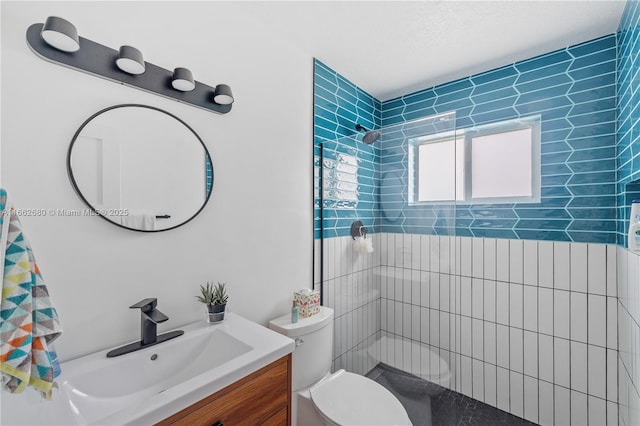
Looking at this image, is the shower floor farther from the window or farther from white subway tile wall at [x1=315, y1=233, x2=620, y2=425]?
the window

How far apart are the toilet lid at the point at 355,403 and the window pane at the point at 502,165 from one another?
163 cm

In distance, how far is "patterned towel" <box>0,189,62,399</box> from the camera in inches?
27.2

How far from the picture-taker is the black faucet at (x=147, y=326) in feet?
3.46

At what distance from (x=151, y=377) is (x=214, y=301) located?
0.35m

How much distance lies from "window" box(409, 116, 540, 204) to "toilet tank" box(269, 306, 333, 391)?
3.08 feet

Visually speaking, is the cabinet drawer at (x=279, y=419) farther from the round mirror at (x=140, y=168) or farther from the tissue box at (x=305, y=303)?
the round mirror at (x=140, y=168)

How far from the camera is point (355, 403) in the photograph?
1.46 metres

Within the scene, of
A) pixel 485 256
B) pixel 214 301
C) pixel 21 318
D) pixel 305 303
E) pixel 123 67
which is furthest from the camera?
pixel 485 256

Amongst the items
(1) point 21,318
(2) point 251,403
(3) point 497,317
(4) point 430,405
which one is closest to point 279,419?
(2) point 251,403

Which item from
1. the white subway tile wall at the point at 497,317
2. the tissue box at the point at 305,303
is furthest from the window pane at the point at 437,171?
the tissue box at the point at 305,303

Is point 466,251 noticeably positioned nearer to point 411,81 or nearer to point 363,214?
point 363,214

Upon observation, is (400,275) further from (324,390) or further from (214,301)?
(214,301)

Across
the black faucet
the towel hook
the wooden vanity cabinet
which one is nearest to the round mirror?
the black faucet

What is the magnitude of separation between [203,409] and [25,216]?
2.80ft
